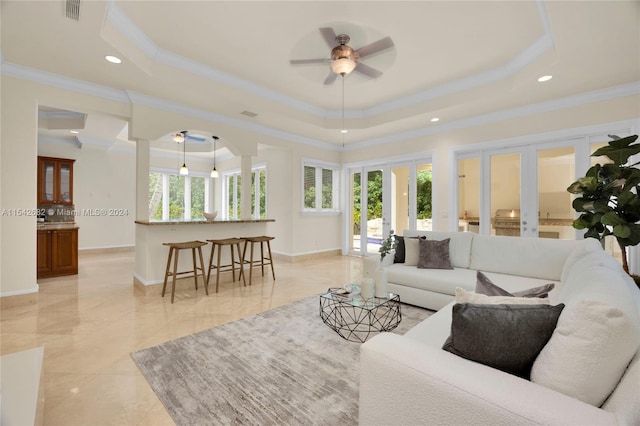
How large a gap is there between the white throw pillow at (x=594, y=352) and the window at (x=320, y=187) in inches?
235

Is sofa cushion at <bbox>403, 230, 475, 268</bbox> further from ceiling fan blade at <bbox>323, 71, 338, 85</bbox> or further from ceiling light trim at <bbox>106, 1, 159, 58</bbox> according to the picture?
ceiling light trim at <bbox>106, 1, 159, 58</bbox>

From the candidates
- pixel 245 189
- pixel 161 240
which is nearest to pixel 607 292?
pixel 161 240

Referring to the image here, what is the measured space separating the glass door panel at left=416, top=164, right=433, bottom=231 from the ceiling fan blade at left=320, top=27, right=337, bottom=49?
3557 millimetres

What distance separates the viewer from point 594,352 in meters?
0.92

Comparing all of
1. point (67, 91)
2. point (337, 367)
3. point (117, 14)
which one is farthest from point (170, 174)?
point (337, 367)

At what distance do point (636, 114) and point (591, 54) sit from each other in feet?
4.87

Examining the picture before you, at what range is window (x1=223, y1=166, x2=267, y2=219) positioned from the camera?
7.68 metres

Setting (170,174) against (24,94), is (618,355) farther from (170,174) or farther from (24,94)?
(170,174)

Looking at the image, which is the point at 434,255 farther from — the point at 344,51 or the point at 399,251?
the point at 344,51

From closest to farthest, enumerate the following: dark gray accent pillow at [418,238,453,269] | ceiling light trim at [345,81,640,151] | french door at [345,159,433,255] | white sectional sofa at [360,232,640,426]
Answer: white sectional sofa at [360,232,640,426], dark gray accent pillow at [418,238,453,269], ceiling light trim at [345,81,640,151], french door at [345,159,433,255]

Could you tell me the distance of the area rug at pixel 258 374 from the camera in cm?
175

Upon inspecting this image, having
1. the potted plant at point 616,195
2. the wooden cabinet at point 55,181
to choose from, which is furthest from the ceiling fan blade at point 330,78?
the wooden cabinet at point 55,181

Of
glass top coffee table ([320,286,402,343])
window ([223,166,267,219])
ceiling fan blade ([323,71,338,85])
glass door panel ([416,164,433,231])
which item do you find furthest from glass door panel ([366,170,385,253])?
glass top coffee table ([320,286,402,343])

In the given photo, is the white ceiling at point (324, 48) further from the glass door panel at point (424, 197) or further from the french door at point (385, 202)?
the french door at point (385, 202)
